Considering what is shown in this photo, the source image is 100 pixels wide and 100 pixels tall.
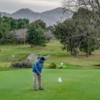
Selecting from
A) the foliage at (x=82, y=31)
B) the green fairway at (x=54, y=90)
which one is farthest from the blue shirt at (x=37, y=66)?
the foliage at (x=82, y=31)

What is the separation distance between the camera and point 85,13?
727 inches

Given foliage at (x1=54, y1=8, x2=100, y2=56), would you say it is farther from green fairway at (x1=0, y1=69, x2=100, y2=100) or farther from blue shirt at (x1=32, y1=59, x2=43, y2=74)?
green fairway at (x1=0, y1=69, x2=100, y2=100)

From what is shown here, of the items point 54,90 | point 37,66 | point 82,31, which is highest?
point 82,31

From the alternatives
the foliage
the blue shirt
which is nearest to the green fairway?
the blue shirt

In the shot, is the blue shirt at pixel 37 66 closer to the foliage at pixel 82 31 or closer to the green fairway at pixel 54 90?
the green fairway at pixel 54 90

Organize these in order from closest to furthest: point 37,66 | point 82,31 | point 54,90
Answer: point 37,66
point 54,90
point 82,31

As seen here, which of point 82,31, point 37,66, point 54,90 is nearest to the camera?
point 37,66

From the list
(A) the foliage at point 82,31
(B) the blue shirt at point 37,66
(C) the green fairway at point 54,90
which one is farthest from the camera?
(B) the blue shirt at point 37,66

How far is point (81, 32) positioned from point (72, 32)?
77 centimetres

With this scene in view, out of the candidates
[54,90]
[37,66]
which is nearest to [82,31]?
[37,66]

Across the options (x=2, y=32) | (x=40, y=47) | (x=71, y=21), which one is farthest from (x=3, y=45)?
(x=71, y=21)

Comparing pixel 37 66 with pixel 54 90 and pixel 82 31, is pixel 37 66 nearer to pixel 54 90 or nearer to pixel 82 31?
pixel 54 90

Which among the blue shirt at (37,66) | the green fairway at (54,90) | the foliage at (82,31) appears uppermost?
the foliage at (82,31)

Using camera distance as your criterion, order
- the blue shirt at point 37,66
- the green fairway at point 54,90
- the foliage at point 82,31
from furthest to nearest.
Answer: the blue shirt at point 37,66
the foliage at point 82,31
the green fairway at point 54,90
